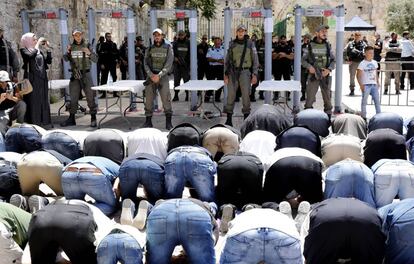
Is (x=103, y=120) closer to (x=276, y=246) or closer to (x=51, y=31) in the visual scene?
(x=51, y=31)

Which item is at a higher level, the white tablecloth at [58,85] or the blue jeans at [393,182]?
the white tablecloth at [58,85]

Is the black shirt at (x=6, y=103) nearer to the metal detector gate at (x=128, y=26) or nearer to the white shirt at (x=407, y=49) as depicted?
the metal detector gate at (x=128, y=26)

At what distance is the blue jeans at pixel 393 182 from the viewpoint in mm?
5422

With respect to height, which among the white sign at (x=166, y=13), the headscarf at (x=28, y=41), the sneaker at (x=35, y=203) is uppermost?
the white sign at (x=166, y=13)

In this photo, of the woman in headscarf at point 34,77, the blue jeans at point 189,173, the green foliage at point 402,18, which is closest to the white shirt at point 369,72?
the woman in headscarf at point 34,77

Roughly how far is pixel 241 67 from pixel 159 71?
5.11ft

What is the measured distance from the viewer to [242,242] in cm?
392

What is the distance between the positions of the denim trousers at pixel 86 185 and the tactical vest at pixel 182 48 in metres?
8.67

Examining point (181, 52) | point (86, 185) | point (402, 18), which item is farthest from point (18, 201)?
point (402, 18)

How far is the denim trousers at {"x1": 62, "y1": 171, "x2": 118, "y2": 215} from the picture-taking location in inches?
228

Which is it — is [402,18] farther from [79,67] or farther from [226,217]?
[226,217]

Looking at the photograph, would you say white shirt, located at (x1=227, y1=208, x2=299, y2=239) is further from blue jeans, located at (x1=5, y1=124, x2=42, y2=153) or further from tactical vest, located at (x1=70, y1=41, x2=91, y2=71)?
tactical vest, located at (x1=70, y1=41, x2=91, y2=71)

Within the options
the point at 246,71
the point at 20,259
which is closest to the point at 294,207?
the point at 20,259

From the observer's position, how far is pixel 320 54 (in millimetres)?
11430
